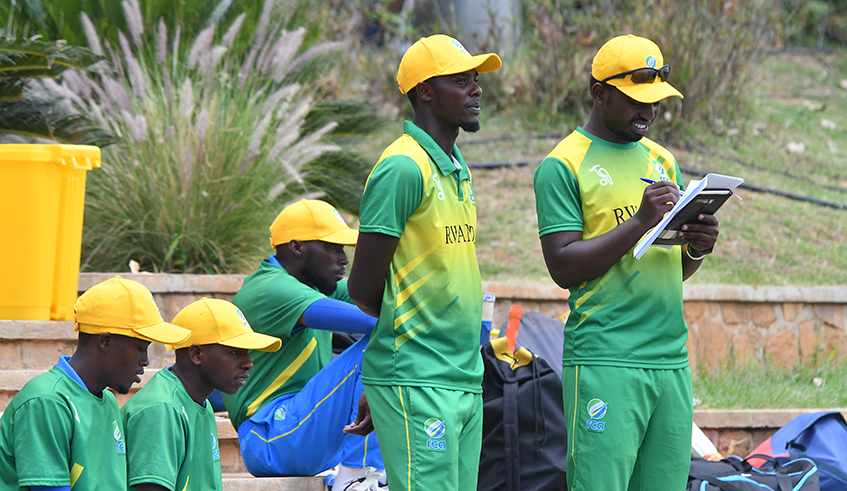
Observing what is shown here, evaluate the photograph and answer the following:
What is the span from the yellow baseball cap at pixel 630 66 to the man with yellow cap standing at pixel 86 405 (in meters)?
1.77

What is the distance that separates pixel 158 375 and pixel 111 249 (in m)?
3.61

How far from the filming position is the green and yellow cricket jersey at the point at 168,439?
3.21 meters

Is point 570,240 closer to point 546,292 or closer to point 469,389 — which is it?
point 469,389

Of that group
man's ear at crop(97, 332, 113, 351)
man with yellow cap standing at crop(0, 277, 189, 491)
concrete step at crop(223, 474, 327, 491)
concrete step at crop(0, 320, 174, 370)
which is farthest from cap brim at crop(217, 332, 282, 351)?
concrete step at crop(0, 320, 174, 370)

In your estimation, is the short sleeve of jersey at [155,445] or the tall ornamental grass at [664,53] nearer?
→ the short sleeve of jersey at [155,445]

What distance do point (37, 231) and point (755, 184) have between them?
23.0ft

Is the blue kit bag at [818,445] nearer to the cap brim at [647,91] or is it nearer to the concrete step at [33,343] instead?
the cap brim at [647,91]

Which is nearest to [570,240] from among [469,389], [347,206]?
[469,389]

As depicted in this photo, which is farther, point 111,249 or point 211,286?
point 111,249

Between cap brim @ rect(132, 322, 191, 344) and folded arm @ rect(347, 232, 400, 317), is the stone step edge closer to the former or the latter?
folded arm @ rect(347, 232, 400, 317)

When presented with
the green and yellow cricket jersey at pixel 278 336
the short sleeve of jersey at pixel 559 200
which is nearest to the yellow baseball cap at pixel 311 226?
the green and yellow cricket jersey at pixel 278 336

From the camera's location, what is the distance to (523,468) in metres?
4.24

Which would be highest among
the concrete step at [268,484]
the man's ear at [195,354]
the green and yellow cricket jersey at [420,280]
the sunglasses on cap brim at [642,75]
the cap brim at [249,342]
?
the sunglasses on cap brim at [642,75]

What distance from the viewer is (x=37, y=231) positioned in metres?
5.30
